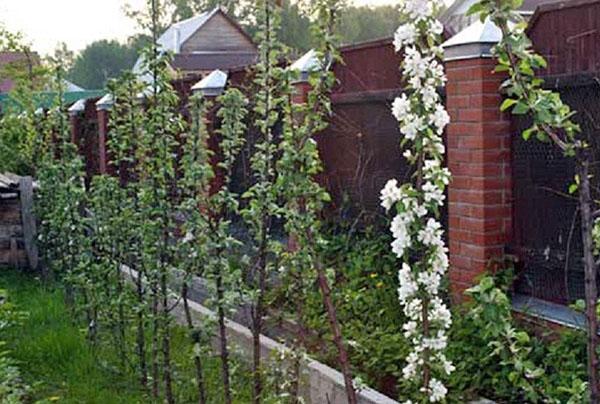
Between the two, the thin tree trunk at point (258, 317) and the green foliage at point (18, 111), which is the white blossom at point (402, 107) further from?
the green foliage at point (18, 111)

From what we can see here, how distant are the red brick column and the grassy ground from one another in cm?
153

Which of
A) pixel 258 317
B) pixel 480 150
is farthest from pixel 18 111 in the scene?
pixel 258 317

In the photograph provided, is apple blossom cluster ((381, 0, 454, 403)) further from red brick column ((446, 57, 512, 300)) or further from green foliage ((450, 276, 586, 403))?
red brick column ((446, 57, 512, 300))

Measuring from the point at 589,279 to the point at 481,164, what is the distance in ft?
9.35

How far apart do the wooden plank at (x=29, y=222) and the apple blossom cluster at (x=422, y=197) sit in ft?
26.2

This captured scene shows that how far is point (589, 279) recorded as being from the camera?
2.33 metres

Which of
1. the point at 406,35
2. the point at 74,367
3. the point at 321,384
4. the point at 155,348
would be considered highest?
the point at 406,35

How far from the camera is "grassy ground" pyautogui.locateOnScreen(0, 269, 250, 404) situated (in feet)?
17.7

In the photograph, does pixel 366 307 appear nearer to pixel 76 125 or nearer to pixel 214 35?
pixel 76 125

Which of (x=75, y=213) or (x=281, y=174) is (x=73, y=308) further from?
(x=281, y=174)

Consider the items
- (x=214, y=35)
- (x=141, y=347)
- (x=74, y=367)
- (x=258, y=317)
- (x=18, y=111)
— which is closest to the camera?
(x=258, y=317)

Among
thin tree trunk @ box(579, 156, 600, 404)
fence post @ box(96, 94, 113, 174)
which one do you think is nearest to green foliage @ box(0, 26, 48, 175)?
fence post @ box(96, 94, 113, 174)

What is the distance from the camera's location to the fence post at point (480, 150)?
510cm

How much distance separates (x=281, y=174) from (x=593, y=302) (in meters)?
1.54
